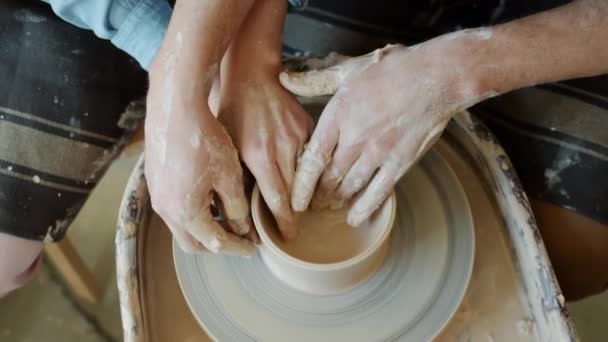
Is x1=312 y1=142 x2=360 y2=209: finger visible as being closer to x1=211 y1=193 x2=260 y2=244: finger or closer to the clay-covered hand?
the clay-covered hand

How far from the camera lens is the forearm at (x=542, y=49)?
38.5 inches

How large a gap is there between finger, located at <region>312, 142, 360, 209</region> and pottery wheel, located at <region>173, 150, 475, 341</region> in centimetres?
14

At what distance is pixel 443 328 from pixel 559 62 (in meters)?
0.45

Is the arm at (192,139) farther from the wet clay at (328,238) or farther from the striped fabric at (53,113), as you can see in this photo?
the striped fabric at (53,113)

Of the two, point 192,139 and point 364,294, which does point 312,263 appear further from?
point 192,139

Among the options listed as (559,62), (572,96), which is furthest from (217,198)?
(572,96)

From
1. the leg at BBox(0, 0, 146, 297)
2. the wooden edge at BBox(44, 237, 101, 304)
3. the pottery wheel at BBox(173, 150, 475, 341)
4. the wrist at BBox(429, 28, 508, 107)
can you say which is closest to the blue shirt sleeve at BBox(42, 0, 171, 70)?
the leg at BBox(0, 0, 146, 297)

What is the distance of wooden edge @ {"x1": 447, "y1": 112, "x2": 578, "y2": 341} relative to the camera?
3.20 feet

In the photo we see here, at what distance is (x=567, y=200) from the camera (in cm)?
117

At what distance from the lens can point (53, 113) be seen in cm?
120

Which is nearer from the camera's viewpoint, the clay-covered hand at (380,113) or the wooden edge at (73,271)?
the clay-covered hand at (380,113)

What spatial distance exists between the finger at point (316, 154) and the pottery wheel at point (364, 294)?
17 cm

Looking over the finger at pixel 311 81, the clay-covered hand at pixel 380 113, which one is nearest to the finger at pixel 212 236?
the clay-covered hand at pixel 380 113

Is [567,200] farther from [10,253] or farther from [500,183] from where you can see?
[10,253]
